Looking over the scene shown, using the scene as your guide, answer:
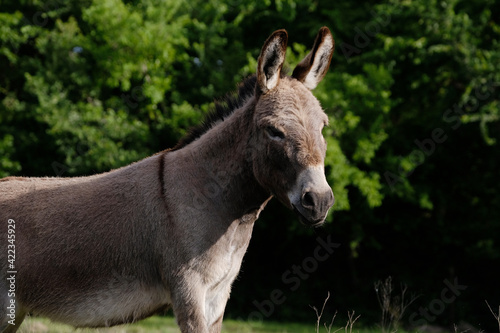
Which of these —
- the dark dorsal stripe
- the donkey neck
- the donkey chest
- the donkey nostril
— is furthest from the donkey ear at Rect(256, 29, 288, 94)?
the donkey chest

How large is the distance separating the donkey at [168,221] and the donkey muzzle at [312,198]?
8 cm

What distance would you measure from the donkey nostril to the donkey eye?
0.45 meters

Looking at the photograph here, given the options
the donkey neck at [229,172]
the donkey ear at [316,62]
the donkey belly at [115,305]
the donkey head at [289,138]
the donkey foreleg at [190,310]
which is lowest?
the donkey belly at [115,305]

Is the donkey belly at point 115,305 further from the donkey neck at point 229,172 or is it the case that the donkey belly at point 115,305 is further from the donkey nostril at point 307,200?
the donkey nostril at point 307,200

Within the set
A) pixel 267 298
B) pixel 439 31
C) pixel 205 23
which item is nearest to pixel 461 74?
pixel 439 31

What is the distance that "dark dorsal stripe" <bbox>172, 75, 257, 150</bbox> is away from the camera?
387cm

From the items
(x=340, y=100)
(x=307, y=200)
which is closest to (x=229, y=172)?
(x=307, y=200)

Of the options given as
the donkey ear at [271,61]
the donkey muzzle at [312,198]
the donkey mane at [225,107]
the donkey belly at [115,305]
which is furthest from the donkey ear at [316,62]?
the donkey belly at [115,305]

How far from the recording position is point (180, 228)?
3377mm

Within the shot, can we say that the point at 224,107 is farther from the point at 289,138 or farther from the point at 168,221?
the point at 168,221

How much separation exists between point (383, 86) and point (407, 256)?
7.55 m

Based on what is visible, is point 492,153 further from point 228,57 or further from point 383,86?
point 228,57

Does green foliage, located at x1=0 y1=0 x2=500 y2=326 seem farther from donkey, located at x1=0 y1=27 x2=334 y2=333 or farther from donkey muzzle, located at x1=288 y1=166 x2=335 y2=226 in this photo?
donkey muzzle, located at x1=288 y1=166 x2=335 y2=226

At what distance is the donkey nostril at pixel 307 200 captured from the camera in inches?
119
